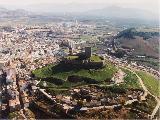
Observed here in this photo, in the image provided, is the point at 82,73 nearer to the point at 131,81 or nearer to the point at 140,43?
the point at 131,81

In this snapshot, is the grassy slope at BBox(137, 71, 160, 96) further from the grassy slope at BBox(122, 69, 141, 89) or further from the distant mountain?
the distant mountain

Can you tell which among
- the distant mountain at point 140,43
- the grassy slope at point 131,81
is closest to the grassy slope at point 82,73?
the grassy slope at point 131,81

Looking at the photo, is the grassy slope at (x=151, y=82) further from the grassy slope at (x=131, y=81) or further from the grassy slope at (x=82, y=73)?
the grassy slope at (x=82, y=73)

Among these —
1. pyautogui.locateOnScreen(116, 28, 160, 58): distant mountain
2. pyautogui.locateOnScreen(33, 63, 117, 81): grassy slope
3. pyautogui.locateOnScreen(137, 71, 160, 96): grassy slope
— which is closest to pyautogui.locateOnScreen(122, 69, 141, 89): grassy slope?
pyautogui.locateOnScreen(137, 71, 160, 96): grassy slope

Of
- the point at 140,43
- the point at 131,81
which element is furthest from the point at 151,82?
the point at 140,43

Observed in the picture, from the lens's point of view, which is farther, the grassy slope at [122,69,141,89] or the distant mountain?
the distant mountain

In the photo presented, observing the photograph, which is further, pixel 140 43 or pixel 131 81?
pixel 140 43

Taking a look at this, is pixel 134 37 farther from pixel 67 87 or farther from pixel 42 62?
pixel 67 87

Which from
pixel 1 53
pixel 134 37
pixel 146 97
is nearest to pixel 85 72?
pixel 146 97
